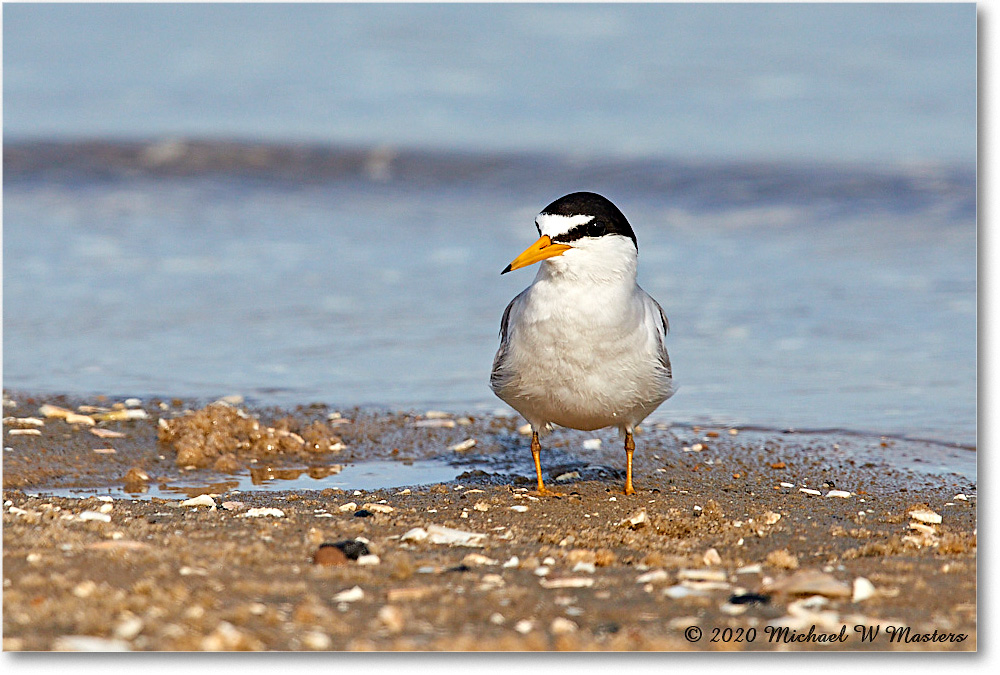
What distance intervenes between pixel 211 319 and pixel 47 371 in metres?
1.59

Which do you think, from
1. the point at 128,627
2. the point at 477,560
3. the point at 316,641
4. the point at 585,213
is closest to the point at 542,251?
the point at 585,213

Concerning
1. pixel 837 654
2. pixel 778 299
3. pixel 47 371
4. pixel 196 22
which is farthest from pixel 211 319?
pixel 196 22

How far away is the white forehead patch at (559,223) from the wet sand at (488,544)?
1176 millimetres

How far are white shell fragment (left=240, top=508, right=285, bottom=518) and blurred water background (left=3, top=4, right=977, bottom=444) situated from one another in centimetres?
244

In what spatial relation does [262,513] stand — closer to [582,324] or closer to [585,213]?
[582,324]

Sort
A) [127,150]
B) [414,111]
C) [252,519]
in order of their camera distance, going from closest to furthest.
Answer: [252,519] → [127,150] → [414,111]

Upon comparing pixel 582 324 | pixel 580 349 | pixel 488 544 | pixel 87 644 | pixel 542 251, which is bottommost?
pixel 488 544

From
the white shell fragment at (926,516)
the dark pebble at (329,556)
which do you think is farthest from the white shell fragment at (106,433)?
the white shell fragment at (926,516)

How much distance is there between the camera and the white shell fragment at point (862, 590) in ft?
10.4

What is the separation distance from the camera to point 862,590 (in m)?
3.18

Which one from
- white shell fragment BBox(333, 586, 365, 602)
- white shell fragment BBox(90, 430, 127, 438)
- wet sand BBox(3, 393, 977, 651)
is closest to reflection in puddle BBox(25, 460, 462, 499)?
wet sand BBox(3, 393, 977, 651)

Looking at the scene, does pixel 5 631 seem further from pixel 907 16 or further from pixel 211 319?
pixel 907 16

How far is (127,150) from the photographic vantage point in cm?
1487

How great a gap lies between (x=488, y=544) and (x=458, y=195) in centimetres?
997
